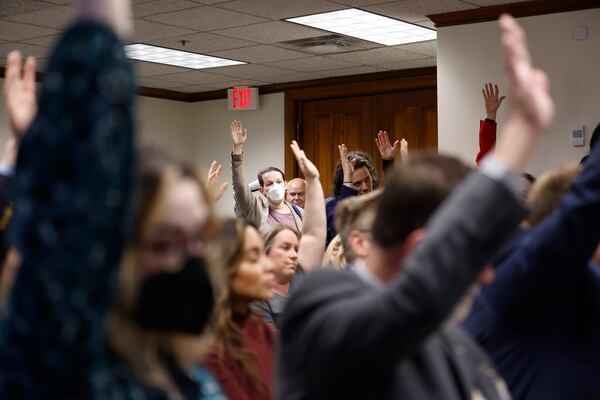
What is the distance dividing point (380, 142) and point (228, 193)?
16.6 ft

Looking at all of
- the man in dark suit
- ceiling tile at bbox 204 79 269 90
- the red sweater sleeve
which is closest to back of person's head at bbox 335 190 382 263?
the man in dark suit

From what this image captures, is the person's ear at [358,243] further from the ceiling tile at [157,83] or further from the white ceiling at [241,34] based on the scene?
the ceiling tile at [157,83]

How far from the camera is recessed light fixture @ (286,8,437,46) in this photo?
616 centimetres

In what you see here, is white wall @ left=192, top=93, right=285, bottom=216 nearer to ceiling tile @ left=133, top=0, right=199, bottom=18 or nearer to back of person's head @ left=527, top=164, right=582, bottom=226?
ceiling tile @ left=133, top=0, right=199, bottom=18

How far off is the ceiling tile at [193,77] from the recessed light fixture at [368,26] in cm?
229

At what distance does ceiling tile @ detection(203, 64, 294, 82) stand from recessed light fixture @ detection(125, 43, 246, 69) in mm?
181

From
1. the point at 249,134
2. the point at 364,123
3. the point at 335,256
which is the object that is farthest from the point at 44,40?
the point at 335,256

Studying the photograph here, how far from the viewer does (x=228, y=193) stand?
1015cm

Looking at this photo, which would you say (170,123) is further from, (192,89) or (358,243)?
(358,243)

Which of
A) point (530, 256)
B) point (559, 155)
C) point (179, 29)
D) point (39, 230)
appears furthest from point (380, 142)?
point (39, 230)

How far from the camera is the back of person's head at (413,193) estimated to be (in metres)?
1.16

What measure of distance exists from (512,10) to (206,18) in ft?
6.82

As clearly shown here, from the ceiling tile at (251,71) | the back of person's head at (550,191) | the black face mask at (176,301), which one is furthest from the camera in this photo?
the ceiling tile at (251,71)

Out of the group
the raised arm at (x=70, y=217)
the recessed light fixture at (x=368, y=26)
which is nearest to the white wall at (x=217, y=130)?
the recessed light fixture at (x=368, y=26)
